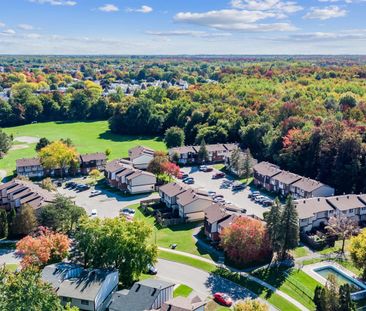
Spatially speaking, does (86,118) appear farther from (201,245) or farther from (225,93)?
(201,245)

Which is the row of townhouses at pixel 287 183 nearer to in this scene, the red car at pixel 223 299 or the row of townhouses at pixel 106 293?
the red car at pixel 223 299

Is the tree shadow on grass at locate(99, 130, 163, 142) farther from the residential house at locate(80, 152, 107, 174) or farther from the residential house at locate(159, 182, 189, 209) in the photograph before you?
the residential house at locate(159, 182, 189, 209)

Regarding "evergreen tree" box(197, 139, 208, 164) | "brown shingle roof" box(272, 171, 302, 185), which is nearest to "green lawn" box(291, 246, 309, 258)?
"brown shingle roof" box(272, 171, 302, 185)

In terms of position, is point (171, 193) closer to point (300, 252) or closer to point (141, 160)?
point (300, 252)

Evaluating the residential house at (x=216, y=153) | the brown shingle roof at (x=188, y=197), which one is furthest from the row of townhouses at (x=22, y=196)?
the residential house at (x=216, y=153)

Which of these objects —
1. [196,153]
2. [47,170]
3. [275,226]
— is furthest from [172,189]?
[47,170]

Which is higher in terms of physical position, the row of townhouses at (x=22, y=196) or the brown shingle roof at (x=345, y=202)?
the brown shingle roof at (x=345, y=202)

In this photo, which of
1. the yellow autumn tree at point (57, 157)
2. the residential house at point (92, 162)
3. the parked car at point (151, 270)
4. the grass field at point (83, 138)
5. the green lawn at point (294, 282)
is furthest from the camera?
the grass field at point (83, 138)
